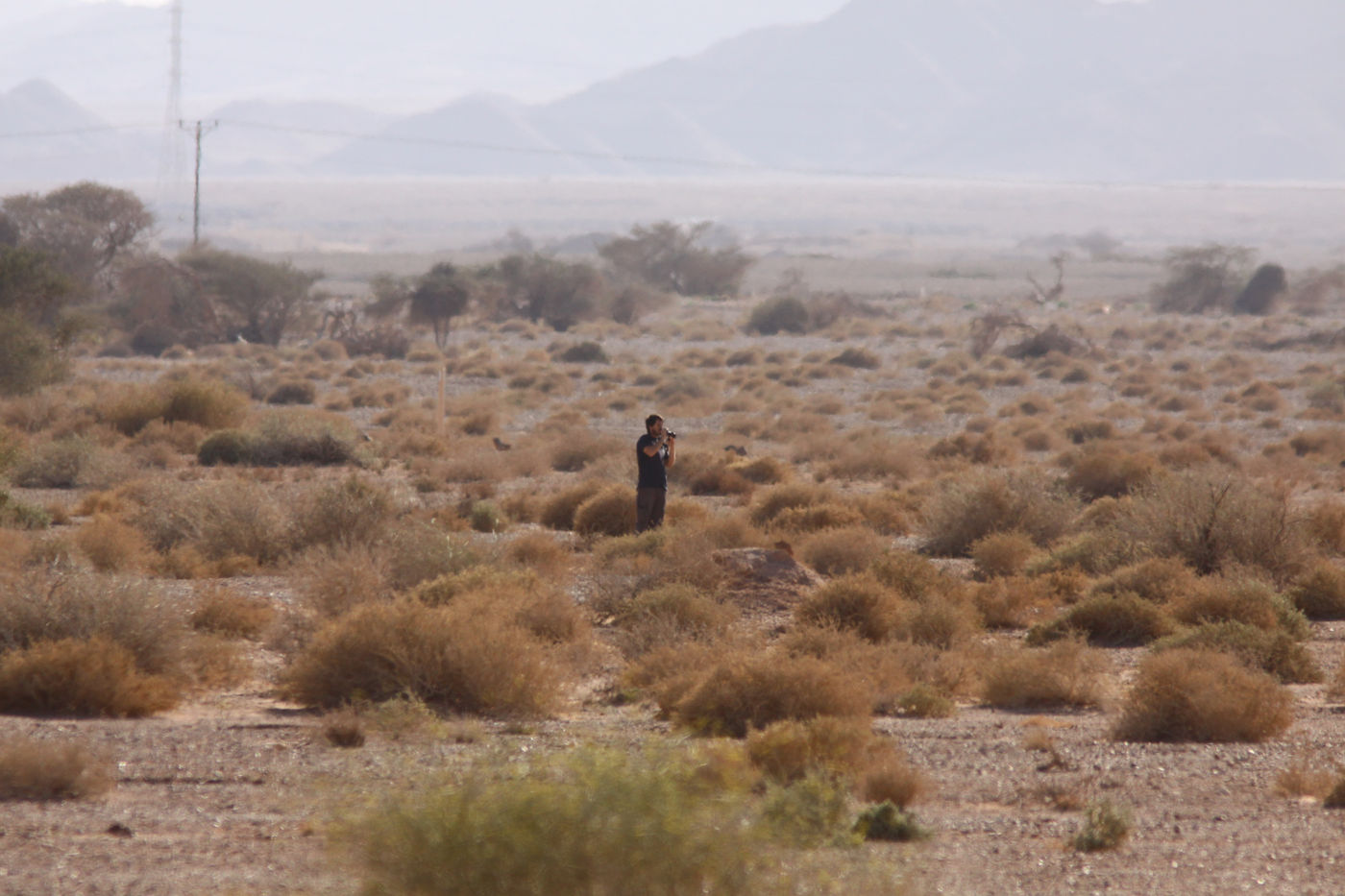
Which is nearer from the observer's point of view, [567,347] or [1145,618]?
[1145,618]

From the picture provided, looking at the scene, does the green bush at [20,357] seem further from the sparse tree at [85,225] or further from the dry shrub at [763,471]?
the sparse tree at [85,225]

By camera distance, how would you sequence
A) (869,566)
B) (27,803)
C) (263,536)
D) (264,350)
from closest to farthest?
(27,803), (869,566), (263,536), (264,350)

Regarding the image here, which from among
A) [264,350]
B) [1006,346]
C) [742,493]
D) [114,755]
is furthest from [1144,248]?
[114,755]

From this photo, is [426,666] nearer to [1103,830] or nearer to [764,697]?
[764,697]

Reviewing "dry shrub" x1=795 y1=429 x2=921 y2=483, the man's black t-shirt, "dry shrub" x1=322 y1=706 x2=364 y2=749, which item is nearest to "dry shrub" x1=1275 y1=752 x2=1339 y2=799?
"dry shrub" x1=322 y1=706 x2=364 y2=749

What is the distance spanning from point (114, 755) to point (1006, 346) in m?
49.1

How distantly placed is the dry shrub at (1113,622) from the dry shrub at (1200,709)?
3236 millimetres

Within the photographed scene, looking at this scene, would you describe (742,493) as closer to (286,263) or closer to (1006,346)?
(1006,346)

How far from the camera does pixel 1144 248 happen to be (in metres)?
197

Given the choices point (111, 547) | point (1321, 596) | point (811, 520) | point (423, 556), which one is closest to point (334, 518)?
point (111, 547)

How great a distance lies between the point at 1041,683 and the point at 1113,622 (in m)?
2.94

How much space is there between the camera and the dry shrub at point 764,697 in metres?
9.25

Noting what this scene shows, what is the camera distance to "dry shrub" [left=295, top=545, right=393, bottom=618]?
1222cm

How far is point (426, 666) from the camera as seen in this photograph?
398 inches
